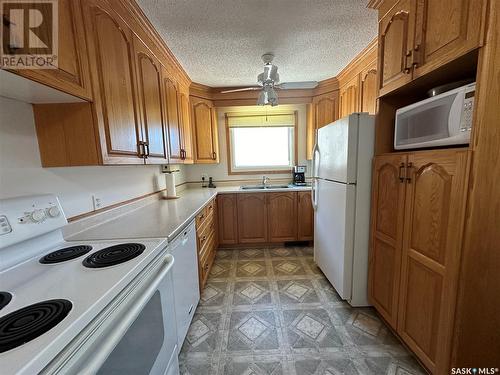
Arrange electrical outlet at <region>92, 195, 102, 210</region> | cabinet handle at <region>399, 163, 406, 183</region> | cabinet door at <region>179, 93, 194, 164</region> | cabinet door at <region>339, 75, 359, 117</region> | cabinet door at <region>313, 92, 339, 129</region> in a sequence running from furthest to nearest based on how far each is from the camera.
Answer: cabinet door at <region>313, 92, 339, 129</region>
cabinet door at <region>179, 93, 194, 164</region>
cabinet door at <region>339, 75, 359, 117</region>
electrical outlet at <region>92, 195, 102, 210</region>
cabinet handle at <region>399, 163, 406, 183</region>

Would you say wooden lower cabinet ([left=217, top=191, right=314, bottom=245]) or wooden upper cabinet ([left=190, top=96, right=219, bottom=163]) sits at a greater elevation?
wooden upper cabinet ([left=190, top=96, right=219, bottom=163])

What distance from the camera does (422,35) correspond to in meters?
1.18

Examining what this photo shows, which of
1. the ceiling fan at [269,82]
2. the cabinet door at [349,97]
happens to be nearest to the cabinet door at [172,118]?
the ceiling fan at [269,82]

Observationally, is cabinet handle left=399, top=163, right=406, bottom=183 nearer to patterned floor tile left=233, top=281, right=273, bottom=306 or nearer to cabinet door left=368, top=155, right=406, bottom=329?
cabinet door left=368, top=155, right=406, bottom=329

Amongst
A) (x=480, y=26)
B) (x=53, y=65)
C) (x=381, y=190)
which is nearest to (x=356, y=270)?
(x=381, y=190)

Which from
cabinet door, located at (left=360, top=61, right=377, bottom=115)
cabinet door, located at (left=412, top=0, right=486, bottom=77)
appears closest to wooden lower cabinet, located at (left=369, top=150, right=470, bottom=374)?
cabinet door, located at (left=412, top=0, right=486, bottom=77)

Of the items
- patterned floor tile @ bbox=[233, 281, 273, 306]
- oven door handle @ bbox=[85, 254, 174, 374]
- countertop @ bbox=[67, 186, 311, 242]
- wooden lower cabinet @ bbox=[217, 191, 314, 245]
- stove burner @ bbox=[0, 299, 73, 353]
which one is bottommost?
patterned floor tile @ bbox=[233, 281, 273, 306]

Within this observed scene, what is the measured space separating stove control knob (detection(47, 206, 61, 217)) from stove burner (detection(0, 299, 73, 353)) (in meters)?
0.58

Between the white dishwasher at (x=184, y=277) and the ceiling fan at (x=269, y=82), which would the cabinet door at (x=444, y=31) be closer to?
the ceiling fan at (x=269, y=82)

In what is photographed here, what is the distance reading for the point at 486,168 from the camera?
3.10 ft

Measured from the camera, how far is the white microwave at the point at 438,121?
1.00 metres

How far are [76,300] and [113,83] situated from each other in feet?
3.88

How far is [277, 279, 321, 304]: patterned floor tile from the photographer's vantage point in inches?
→ 78.7

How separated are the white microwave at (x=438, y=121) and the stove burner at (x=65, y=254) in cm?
188
